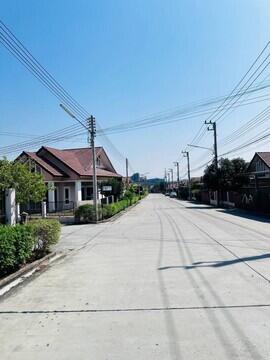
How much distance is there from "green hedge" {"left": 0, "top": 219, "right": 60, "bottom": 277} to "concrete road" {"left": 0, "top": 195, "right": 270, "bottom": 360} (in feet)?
2.57

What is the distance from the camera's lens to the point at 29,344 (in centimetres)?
529

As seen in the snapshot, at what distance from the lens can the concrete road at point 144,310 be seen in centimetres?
500

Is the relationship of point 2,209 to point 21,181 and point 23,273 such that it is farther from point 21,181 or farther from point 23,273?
point 23,273

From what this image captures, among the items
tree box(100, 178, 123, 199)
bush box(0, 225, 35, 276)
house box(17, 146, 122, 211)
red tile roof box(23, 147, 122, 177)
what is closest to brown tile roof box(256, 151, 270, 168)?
tree box(100, 178, 123, 199)

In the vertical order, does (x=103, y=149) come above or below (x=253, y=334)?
above

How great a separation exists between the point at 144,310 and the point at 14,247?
449cm

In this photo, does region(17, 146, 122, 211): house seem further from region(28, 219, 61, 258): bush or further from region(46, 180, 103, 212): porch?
region(28, 219, 61, 258): bush

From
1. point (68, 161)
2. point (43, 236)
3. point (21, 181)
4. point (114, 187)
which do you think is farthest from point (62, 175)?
point (43, 236)

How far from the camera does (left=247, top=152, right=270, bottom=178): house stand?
4679 centimetres

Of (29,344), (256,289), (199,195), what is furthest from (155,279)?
(199,195)

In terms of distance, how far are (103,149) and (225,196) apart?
16743 mm

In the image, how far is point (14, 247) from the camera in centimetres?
998

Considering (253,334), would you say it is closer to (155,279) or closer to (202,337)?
(202,337)

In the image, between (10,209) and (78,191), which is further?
(78,191)
